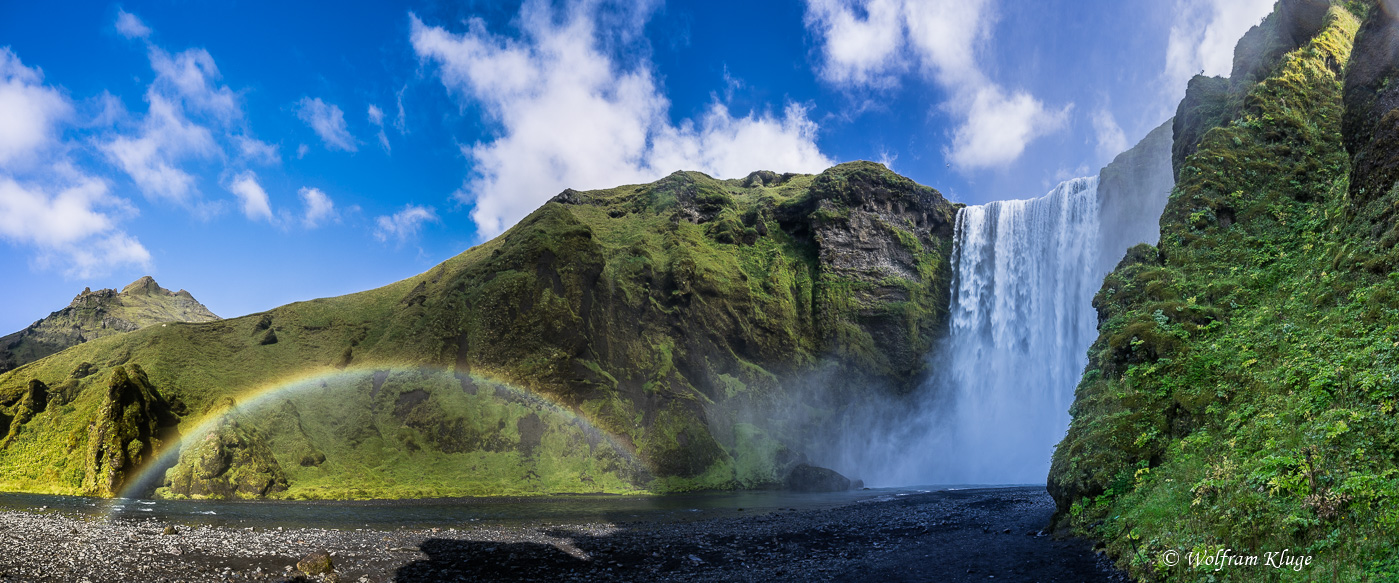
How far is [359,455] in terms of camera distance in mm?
→ 52625

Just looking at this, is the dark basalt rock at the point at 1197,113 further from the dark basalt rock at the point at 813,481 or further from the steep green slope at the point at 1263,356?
the dark basalt rock at the point at 813,481

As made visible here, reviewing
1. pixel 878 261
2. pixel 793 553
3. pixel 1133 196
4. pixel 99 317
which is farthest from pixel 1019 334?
pixel 99 317

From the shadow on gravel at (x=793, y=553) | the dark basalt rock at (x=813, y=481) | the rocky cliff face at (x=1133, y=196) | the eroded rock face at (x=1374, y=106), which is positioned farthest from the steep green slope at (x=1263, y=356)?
the dark basalt rock at (x=813, y=481)

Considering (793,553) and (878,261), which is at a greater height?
(878,261)

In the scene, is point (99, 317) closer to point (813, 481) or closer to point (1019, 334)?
point (813, 481)

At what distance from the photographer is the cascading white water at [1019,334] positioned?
5994cm

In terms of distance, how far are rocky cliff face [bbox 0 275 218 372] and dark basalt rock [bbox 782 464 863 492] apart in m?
104

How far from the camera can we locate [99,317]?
10944 cm

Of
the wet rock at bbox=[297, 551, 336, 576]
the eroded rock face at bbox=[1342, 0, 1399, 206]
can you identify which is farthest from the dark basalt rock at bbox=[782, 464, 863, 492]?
the eroded rock face at bbox=[1342, 0, 1399, 206]

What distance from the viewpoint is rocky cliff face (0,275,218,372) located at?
297 feet

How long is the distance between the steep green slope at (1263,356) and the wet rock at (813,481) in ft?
117

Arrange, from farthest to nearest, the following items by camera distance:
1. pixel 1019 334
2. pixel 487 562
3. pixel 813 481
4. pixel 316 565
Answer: pixel 1019 334 → pixel 813 481 → pixel 487 562 → pixel 316 565

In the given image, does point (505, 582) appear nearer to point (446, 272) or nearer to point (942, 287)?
point (446, 272)

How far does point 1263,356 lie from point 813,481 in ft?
153
